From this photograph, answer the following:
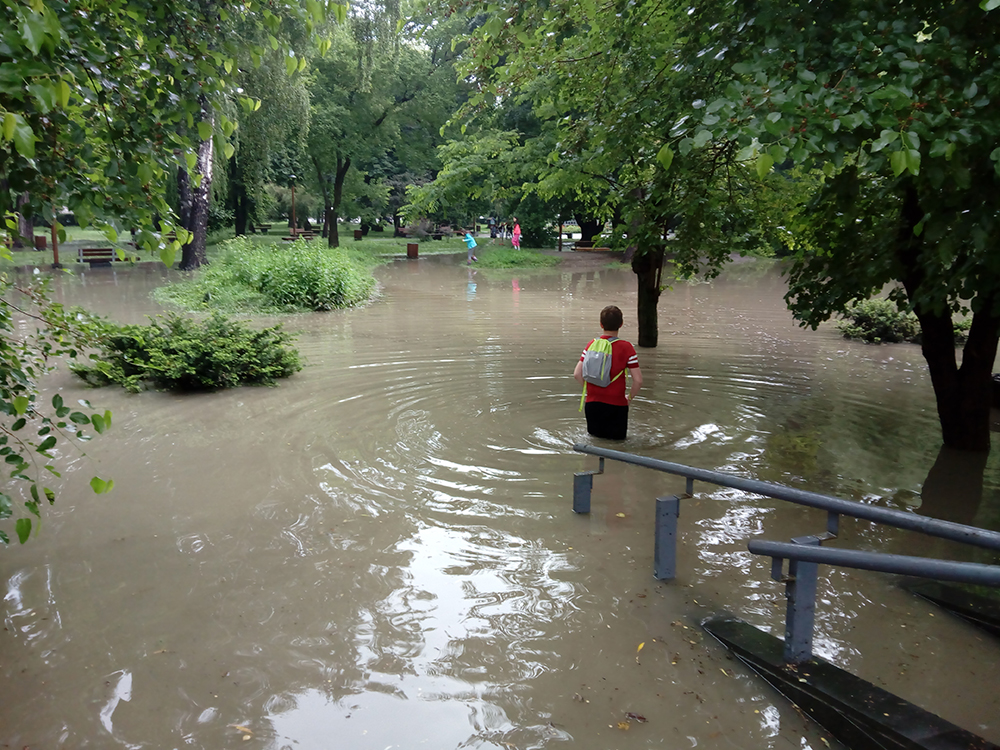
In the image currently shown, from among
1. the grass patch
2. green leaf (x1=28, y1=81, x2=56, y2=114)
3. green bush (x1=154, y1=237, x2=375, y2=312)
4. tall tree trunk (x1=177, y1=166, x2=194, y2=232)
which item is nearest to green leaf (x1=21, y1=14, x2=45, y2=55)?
green leaf (x1=28, y1=81, x2=56, y2=114)

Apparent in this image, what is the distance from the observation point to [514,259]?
37.4 meters

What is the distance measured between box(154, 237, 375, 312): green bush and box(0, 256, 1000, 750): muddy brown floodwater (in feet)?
28.9

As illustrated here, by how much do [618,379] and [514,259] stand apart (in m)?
30.1

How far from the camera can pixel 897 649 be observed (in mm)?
4230

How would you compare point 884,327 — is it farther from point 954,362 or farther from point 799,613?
point 799,613

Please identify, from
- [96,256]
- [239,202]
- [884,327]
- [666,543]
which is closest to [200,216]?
→ [96,256]

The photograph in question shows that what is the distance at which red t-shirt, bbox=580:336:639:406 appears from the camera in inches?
300

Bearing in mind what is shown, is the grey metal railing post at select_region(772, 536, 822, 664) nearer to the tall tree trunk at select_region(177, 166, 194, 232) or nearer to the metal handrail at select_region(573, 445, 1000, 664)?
the metal handrail at select_region(573, 445, 1000, 664)

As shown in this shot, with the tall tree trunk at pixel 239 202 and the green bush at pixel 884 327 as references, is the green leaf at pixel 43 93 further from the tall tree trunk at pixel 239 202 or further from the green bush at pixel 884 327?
the tall tree trunk at pixel 239 202

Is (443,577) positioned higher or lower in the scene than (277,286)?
lower

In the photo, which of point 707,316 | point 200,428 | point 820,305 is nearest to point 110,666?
point 200,428

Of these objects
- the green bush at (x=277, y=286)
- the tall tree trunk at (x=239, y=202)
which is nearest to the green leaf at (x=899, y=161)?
the green bush at (x=277, y=286)

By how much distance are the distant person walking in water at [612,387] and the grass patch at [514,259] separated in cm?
2815

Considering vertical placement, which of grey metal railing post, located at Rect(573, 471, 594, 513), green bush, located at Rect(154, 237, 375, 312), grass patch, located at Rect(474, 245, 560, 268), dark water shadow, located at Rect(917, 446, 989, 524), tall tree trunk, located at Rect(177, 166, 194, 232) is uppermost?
tall tree trunk, located at Rect(177, 166, 194, 232)
